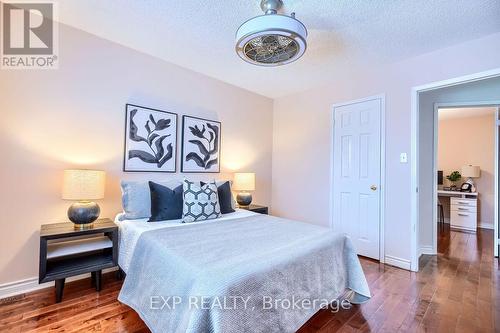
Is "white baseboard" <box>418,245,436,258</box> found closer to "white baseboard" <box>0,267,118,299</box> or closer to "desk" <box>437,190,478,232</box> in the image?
"desk" <box>437,190,478,232</box>

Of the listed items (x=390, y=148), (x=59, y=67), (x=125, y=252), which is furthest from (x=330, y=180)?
(x=59, y=67)

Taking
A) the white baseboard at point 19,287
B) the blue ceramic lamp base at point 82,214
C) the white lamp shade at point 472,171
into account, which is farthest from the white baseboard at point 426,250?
the white baseboard at point 19,287

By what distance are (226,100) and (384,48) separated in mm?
2084

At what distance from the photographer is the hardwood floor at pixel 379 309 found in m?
1.64

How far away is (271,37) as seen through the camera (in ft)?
5.57

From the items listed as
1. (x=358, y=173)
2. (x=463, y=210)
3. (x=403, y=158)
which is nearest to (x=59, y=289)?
(x=358, y=173)

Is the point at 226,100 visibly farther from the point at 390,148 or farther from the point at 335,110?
the point at 390,148

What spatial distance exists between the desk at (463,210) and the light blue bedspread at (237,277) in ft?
13.8

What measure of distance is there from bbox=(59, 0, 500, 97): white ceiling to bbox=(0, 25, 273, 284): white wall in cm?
27

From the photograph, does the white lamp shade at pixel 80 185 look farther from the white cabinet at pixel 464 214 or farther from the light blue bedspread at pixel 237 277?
the white cabinet at pixel 464 214

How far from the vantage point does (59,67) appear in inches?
86.8

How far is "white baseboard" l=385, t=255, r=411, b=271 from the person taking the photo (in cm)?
267

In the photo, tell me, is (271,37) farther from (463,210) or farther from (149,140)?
(463,210)

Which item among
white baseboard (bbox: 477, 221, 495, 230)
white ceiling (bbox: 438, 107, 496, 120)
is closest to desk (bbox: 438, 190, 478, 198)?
white baseboard (bbox: 477, 221, 495, 230)
